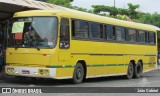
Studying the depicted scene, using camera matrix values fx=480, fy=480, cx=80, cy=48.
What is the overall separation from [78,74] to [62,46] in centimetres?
171

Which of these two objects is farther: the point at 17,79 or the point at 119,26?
the point at 119,26

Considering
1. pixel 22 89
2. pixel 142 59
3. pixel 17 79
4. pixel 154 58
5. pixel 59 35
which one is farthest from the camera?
pixel 154 58

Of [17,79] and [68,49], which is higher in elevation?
[68,49]

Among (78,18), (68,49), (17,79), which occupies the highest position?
(78,18)

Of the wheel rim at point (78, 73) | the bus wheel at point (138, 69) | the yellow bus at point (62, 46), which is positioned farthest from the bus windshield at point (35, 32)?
the bus wheel at point (138, 69)

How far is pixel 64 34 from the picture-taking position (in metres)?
17.9

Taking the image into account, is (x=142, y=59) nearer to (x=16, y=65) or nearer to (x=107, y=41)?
(x=107, y=41)

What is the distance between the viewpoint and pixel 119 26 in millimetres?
23016

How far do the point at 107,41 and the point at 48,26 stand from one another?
457 cm

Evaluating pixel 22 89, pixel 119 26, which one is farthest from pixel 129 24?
pixel 22 89

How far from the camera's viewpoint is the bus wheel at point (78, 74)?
61.3ft

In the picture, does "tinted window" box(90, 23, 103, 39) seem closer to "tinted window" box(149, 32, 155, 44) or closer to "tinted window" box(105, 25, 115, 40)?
"tinted window" box(105, 25, 115, 40)

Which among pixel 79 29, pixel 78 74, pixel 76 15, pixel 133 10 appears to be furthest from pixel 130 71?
pixel 133 10

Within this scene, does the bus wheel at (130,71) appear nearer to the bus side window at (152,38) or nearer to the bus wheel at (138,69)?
the bus wheel at (138,69)
